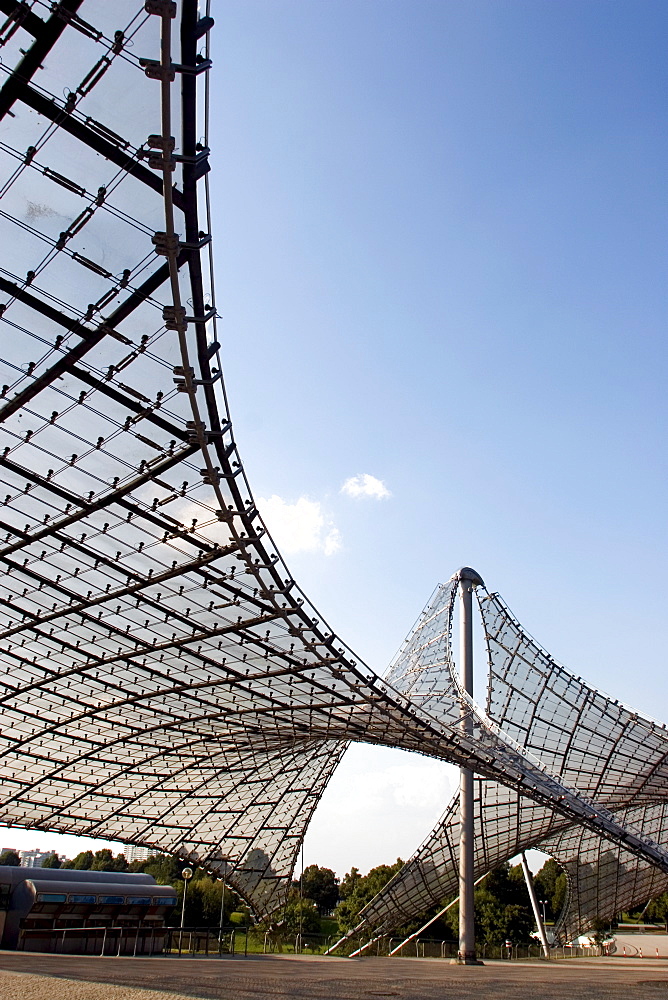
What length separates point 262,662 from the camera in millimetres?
35688

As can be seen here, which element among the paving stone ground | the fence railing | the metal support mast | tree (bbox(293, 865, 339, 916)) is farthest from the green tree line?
the paving stone ground

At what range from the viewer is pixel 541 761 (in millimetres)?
50656

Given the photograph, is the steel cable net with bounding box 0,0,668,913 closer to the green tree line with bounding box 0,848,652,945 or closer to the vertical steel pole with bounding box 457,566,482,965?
the vertical steel pole with bounding box 457,566,482,965

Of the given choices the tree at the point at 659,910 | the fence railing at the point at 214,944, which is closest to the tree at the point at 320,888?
the tree at the point at 659,910

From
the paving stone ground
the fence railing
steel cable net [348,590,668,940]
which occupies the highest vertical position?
steel cable net [348,590,668,940]

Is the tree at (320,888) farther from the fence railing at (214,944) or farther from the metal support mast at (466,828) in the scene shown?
the metal support mast at (466,828)

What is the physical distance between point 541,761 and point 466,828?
7.32 metres

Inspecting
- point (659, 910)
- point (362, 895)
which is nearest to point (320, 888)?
point (362, 895)

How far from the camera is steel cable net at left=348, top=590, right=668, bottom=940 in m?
48.8

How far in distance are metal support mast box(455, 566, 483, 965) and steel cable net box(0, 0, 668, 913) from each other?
137cm

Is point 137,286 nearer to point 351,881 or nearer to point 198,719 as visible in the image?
point 198,719

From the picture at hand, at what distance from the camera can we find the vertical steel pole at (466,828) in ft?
149

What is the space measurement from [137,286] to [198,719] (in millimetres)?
30276

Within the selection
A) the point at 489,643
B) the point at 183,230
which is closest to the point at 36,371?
the point at 183,230
